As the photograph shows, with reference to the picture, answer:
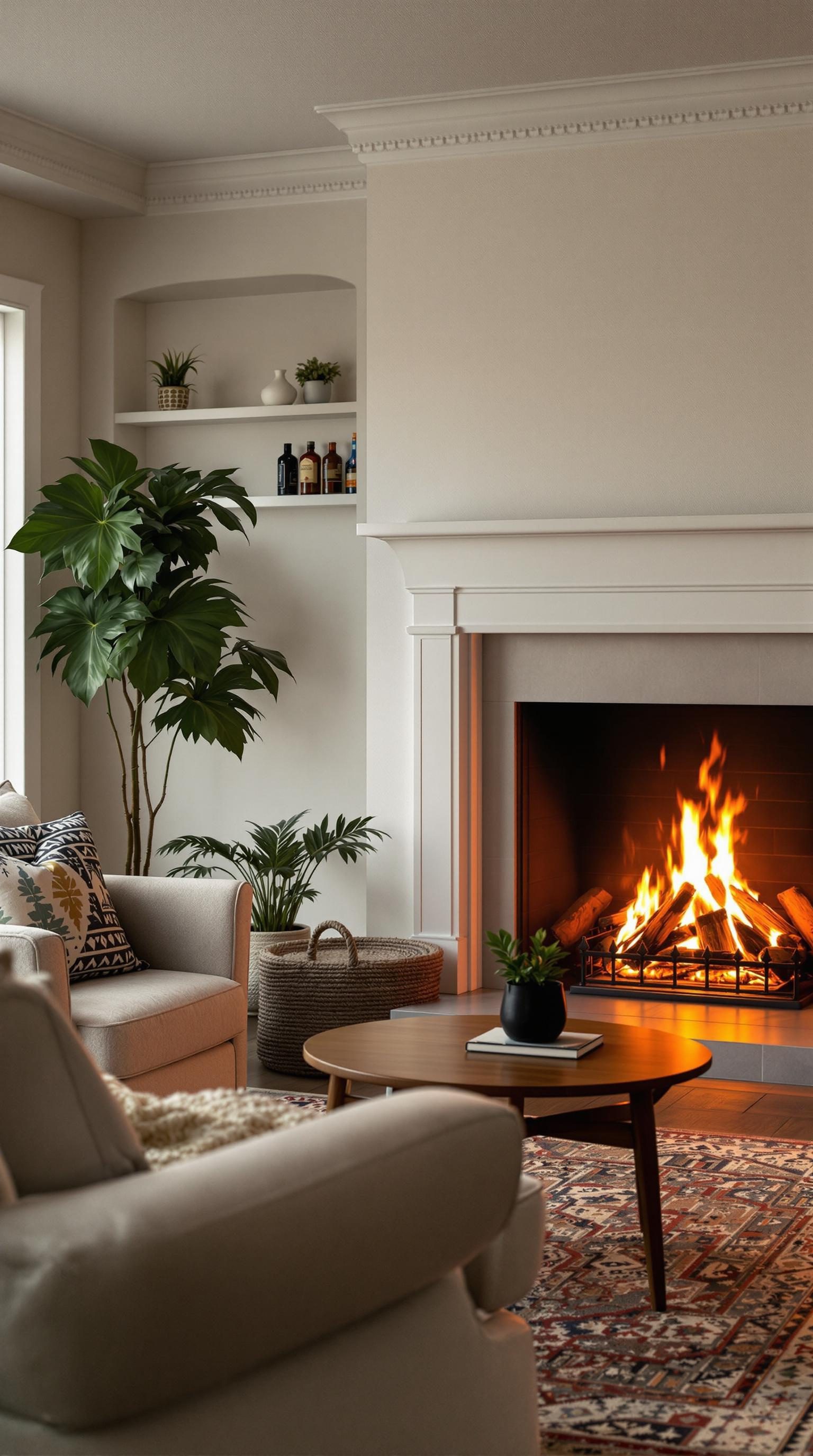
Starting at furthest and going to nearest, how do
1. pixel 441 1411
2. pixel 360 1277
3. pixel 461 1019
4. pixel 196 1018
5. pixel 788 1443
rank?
pixel 196 1018, pixel 461 1019, pixel 788 1443, pixel 441 1411, pixel 360 1277

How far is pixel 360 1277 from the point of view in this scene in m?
1.53

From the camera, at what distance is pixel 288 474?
556 cm

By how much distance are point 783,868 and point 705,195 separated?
2166 mm

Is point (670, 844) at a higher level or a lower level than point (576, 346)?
lower

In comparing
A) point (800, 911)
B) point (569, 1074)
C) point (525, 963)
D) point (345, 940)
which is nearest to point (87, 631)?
point (345, 940)

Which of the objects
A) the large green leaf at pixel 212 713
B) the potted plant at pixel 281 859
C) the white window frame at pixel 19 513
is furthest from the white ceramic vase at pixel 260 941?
the white window frame at pixel 19 513

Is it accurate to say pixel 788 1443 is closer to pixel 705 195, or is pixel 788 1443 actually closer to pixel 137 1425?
pixel 137 1425

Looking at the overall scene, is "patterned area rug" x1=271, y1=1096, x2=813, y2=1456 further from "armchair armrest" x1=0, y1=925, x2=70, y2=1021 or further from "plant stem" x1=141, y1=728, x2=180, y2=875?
"plant stem" x1=141, y1=728, x2=180, y2=875

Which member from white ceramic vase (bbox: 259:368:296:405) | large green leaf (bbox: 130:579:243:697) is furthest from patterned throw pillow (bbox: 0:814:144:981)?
white ceramic vase (bbox: 259:368:296:405)

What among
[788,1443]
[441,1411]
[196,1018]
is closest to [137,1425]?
[441,1411]

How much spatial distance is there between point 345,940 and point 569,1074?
1.95 metres

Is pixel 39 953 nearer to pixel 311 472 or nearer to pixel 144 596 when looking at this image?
pixel 144 596

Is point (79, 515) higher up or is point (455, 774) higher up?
point (79, 515)

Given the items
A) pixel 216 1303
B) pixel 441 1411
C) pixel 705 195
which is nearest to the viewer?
pixel 216 1303
